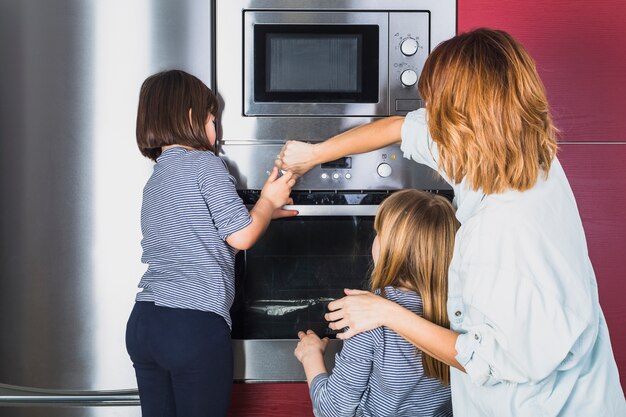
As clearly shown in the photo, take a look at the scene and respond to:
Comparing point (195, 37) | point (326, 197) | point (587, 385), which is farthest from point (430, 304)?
point (195, 37)

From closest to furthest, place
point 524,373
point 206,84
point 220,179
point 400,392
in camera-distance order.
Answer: point 524,373, point 400,392, point 220,179, point 206,84

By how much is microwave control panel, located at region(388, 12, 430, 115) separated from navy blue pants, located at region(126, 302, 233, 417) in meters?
0.59

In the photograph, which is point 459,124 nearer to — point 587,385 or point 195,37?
point 587,385

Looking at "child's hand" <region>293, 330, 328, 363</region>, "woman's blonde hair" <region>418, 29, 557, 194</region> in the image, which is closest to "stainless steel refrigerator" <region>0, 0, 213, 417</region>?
"child's hand" <region>293, 330, 328, 363</region>

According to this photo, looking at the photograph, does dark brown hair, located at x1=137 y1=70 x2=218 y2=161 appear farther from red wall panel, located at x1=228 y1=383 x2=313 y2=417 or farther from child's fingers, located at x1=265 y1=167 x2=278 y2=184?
red wall panel, located at x1=228 y1=383 x2=313 y2=417

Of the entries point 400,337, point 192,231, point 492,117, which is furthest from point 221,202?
point 492,117

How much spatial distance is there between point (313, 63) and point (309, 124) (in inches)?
5.0

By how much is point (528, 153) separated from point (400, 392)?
438mm

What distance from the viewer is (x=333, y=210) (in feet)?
4.58

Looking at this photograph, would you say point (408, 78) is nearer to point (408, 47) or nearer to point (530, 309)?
point (408, 47)

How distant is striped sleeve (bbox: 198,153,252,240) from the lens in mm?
1249

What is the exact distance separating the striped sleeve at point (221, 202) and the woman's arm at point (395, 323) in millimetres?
279

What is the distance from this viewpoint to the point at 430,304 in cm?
108

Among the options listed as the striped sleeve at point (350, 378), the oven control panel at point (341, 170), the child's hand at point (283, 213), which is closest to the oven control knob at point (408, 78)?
the oven control panel at point (341, 170)
